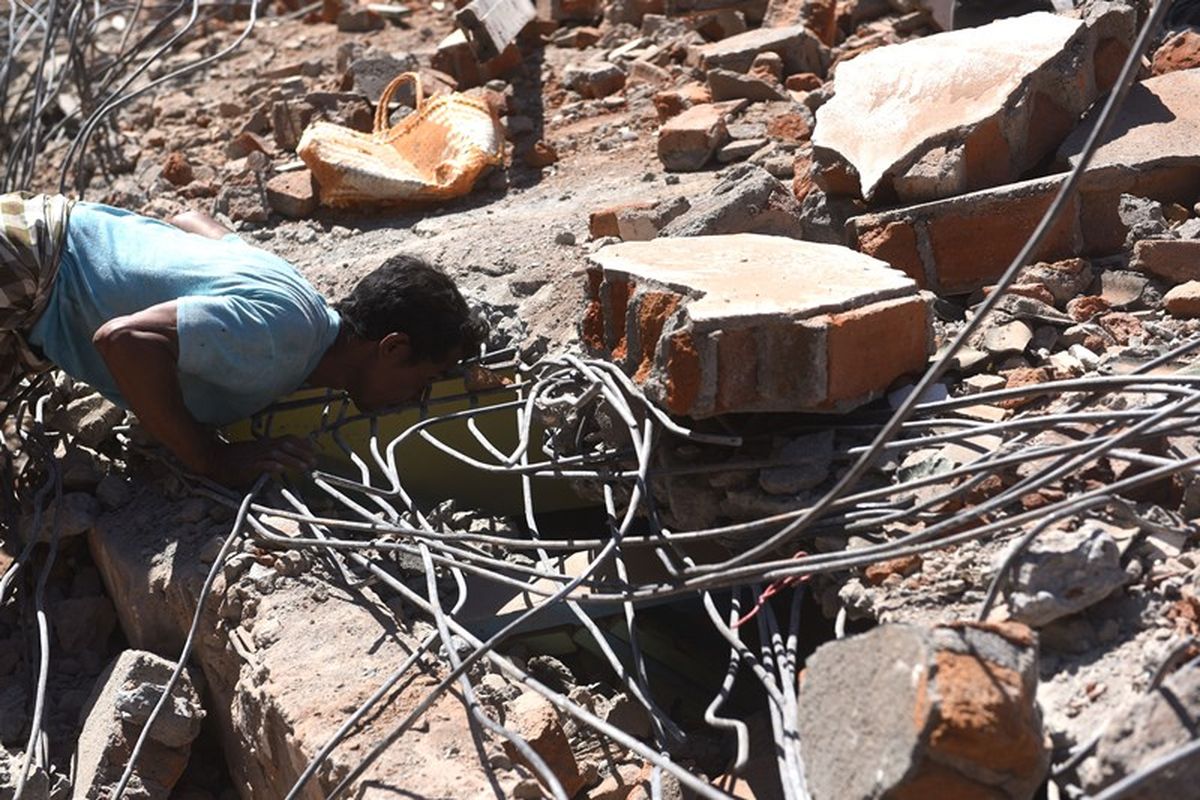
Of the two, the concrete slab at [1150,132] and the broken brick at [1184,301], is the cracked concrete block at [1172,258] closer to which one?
the broken brick at [1184,301]

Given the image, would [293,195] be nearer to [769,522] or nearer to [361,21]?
[361,21]

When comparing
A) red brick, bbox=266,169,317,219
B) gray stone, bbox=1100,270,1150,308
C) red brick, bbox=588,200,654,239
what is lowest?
red brick, bbox=266,169,317,219

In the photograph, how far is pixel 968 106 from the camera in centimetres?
403

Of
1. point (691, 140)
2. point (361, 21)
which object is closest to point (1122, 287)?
point (691, 140)

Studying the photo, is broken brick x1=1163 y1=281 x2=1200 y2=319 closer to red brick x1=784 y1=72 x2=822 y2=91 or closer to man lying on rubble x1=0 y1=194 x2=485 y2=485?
man lying on rubble x1=0 y1=194 x2=485 y2=485

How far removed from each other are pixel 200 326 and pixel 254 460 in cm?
37

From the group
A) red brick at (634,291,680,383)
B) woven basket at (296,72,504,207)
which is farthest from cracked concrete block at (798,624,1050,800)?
woven basket at (296,72,504,207)

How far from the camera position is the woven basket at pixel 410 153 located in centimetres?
580

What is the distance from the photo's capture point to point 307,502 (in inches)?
157

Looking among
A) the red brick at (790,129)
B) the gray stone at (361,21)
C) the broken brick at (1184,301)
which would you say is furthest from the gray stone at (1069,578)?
the gray stone at (361,21)

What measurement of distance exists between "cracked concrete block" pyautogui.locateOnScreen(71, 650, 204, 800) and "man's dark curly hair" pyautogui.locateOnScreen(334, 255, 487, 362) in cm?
102

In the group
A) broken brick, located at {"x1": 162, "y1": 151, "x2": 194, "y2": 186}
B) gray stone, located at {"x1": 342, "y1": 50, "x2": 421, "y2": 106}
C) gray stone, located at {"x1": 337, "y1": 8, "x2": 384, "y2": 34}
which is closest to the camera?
broken brick, located at {"x1": 162, "y1": 151, "x2": 194, "y2": 186}

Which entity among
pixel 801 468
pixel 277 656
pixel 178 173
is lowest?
pixel 178 173

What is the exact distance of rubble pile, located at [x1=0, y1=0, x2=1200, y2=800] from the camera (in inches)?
98.3
